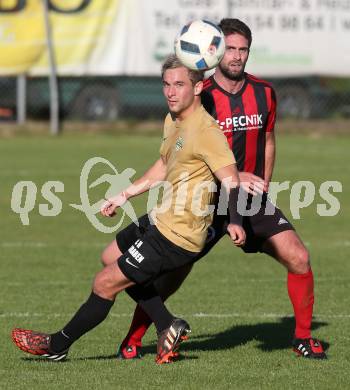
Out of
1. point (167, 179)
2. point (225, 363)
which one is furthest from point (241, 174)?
point (225, 363)

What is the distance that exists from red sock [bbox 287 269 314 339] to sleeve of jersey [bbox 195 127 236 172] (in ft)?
3.84

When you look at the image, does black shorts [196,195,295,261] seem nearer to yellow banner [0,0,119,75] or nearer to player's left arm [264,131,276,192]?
player's left arm [264,131,276,192]

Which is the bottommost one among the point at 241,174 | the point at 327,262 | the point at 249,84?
the point at 327,262

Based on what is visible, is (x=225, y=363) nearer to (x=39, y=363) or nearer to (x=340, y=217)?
(x=39, y=363)

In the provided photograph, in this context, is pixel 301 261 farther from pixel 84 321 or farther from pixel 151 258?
pixel 84 321

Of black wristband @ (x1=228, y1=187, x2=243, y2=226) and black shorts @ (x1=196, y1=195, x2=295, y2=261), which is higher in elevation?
black wristband @ (x1=228, y1=187, x2=243, y2=226)

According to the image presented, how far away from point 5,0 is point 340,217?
380 inches

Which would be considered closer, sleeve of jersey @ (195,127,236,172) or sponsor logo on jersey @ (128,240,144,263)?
sleeve of jersey @ (195,127,236,172)

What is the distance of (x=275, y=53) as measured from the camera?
21016 millimetres

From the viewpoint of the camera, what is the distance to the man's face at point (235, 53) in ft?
21.5

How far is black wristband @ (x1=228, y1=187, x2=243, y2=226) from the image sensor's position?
Answer: 19.5ft

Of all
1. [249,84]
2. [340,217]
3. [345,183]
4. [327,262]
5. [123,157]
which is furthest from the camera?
[123,157]

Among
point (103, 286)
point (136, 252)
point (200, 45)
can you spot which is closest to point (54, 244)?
point (103, 286)

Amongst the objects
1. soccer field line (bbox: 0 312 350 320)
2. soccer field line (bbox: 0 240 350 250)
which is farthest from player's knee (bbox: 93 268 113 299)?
soccer field line (bbox: 0 240 350 250)
